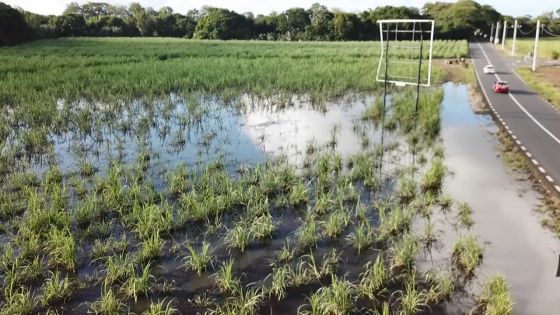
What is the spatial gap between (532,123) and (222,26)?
7924 centimetres

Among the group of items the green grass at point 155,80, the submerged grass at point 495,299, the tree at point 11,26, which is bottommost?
the submerged grass at point 495,299

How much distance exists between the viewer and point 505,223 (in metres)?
10.3

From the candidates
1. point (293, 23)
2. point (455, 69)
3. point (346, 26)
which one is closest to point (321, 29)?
point (346, 26)

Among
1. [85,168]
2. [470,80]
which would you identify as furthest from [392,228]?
[470,80]

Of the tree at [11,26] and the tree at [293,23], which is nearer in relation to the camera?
the tree at [11,26]

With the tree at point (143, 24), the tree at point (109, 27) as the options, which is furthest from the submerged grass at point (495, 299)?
the tree at point (143, 24)

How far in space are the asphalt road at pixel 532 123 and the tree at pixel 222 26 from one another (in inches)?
2662

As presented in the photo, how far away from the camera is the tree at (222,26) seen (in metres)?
91.8

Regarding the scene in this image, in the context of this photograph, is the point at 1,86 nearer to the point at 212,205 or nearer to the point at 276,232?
the point at 212,205

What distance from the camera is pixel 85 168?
13.1 m

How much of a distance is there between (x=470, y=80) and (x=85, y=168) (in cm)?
2829

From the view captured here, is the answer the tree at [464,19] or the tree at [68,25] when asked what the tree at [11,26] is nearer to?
the tree at [68,25]

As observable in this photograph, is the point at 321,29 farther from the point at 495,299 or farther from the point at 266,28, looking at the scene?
the point at 495,299

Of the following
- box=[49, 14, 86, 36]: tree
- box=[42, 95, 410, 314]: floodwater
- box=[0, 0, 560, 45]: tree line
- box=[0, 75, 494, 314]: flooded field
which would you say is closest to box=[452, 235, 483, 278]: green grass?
box=[0, 75, 494, 314]: flooded field
